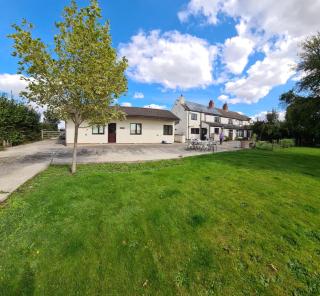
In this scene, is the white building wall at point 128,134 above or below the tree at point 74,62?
below

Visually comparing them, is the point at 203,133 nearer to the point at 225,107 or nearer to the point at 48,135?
the point at 225,107

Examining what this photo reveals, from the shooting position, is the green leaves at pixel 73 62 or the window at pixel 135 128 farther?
the window at pixel 135 128

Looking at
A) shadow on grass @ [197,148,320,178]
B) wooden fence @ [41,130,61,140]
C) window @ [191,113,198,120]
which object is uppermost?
window @ [191,113,198,120]

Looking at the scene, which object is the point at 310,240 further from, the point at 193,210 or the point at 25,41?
the point at 25,41

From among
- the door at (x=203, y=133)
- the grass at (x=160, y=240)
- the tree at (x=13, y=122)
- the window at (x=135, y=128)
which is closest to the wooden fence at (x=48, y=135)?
the tree at (x=13, y=122)

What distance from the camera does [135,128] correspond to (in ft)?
84.9

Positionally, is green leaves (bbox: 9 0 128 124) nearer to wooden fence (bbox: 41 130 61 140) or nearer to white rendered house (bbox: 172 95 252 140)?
wooden fence (bbox: 41 130 61 140)

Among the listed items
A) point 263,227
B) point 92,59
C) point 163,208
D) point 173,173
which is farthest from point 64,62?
point 263,227

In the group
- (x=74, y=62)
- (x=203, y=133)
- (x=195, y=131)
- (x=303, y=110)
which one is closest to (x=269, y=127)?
(x=203, y=133)

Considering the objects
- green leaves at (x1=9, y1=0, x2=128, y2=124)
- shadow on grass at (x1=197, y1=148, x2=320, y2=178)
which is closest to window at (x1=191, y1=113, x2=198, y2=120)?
shadow on grass at (x1=197, y1=148, x2=320, y2=178)

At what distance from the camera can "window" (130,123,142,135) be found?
2561cm

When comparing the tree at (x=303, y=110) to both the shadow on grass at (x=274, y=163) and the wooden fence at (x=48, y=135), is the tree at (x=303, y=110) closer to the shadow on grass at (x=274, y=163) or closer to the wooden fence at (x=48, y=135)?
the shadow on grass at (x=274, y=163)

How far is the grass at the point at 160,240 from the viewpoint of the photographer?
3.02 m

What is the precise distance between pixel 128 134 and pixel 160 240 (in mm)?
22099
